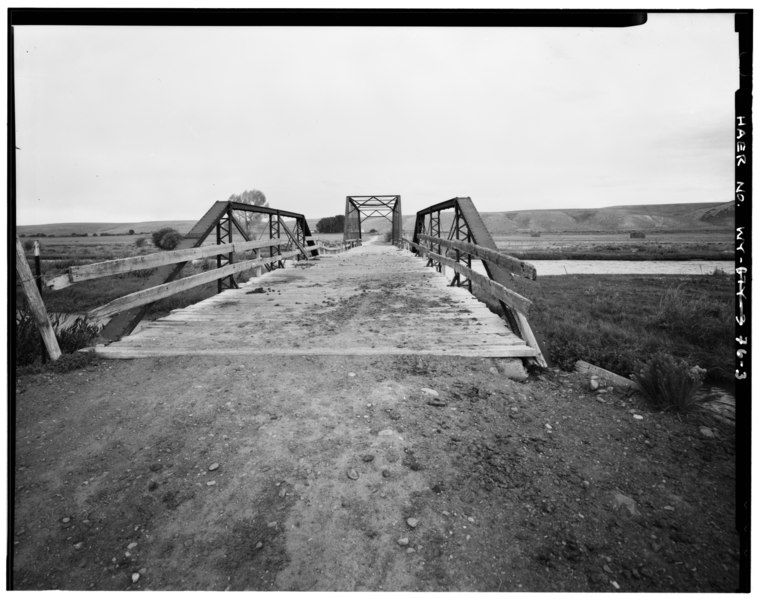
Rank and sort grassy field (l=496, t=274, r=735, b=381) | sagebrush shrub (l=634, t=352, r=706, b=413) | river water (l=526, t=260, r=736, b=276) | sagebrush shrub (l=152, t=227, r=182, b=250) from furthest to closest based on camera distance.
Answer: sagebrush shrub (l=152, t=227, r=182, b=250) < river water (l=526, t=260, r=736, b=276) < grassy field (l=496, t=274, r=735, b=381) < sagebrush shrub (l=634, t=352, r=706, b=413)

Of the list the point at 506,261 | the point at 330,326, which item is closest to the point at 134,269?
the point at 330,326

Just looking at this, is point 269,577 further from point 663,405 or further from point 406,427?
point 663,405

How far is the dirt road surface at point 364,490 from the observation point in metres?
1.21

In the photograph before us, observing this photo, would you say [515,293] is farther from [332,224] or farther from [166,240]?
[332,224]

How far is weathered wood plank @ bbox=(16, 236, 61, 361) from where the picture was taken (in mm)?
2652

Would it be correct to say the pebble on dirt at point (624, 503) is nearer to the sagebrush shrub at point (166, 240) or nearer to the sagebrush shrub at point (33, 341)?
the sagebrush shrub at point (33, 341)

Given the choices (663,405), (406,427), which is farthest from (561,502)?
(663,405)

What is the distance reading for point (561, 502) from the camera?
149cm

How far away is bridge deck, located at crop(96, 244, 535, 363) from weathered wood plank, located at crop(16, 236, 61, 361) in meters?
0.29

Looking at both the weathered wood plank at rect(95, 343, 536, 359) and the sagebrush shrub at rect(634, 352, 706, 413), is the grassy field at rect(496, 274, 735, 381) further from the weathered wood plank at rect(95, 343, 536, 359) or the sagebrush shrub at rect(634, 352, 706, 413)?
the weathered wood plank at rect(95, 343, 536, 359)

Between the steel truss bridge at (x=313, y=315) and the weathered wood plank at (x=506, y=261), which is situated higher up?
the weathered wood plank at (x=506, y=261)

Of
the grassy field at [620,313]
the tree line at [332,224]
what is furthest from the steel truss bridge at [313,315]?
the tree line at [332,224]

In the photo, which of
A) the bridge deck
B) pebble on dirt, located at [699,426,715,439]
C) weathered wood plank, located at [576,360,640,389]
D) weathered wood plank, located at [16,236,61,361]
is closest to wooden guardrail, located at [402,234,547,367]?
the bridge deck

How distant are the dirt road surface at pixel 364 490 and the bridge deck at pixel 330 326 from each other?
692mm
